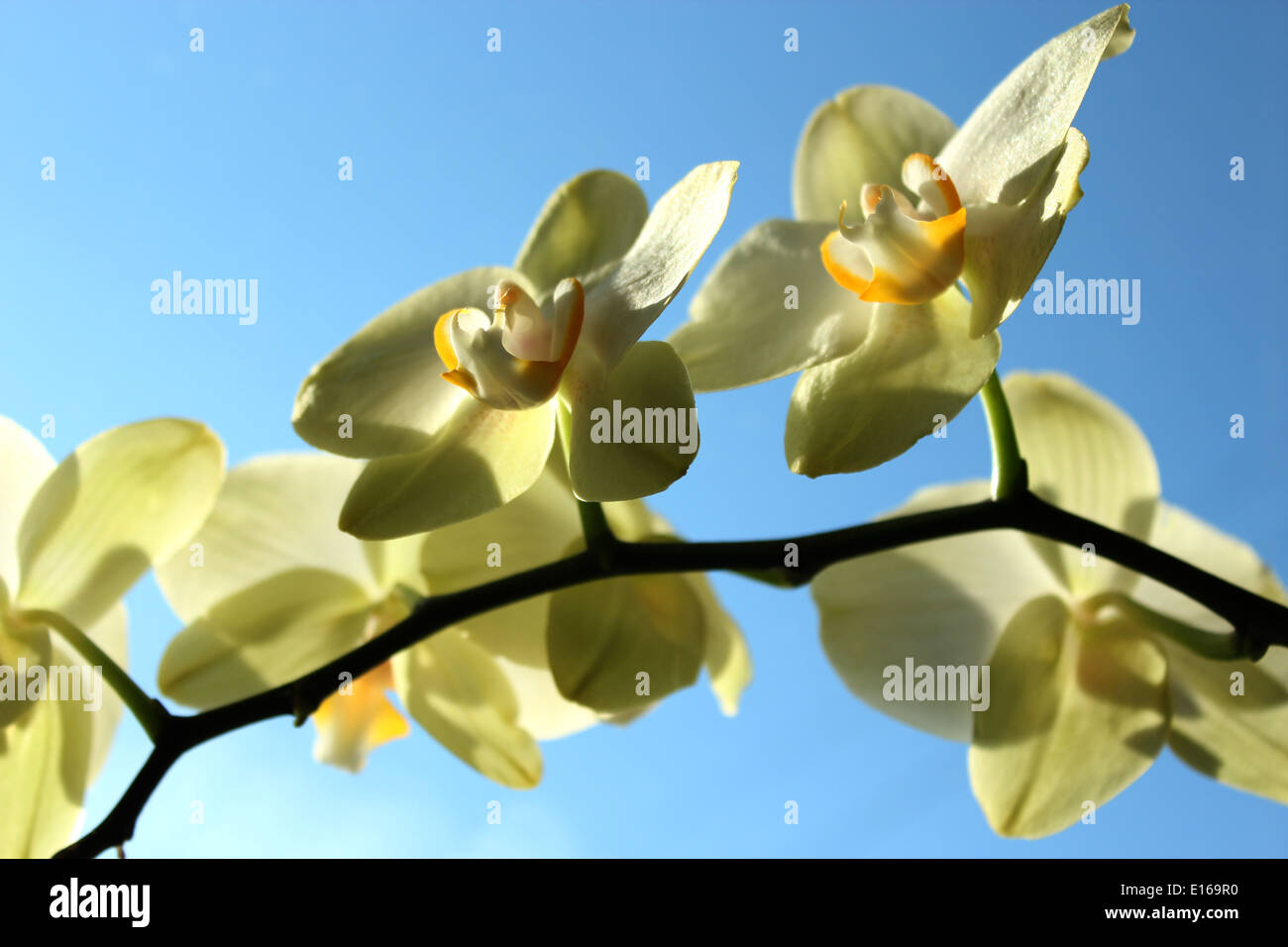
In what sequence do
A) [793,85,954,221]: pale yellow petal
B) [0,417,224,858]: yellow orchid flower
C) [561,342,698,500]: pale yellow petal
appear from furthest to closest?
[793,85,954,221]: pale yellow petal
[0,417,224,858]: yellow orchid flower
[561,342,698,500]: pale yellow petal

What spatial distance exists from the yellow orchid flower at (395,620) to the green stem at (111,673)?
43 millimetres

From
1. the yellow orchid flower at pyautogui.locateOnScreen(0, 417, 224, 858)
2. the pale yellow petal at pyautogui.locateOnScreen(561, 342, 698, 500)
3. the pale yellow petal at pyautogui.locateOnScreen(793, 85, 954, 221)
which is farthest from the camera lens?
the pale yellow petal at pyautogui.locateOnScreen(793, 85, 954, 221)

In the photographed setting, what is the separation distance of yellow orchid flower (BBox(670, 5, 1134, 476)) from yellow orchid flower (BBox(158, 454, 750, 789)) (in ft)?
0.45

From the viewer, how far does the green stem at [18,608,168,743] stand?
468mm

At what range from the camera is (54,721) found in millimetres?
524

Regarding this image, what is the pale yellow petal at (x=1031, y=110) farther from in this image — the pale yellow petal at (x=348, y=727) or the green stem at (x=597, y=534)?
the pale yellow petal at (x=348, y=727)

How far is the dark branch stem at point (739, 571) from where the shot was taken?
453mm

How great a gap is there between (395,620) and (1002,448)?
1.21 feet

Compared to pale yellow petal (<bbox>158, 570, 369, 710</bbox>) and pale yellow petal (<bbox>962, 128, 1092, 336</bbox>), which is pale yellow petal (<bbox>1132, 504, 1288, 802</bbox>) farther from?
pale yellow petal (<bbox>158, 570, 369, 710</bbox>)

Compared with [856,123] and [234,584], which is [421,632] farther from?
[856,123]

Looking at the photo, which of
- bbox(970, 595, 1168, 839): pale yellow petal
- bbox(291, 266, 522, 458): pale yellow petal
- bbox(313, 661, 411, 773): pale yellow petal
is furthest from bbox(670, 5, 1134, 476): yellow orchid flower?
bbox(313, 661, 411, 773): pale yellow petal

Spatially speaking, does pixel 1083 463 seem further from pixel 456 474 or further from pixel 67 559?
pixel 67 559

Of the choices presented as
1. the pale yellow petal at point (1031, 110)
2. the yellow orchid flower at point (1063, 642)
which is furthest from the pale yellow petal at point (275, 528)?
the pale yellow petal at point (1031, 110)
